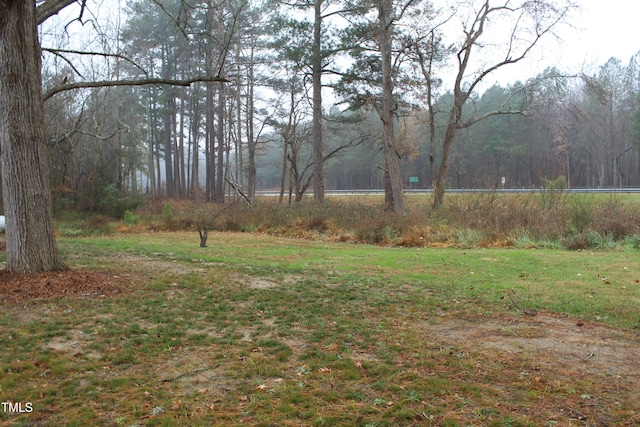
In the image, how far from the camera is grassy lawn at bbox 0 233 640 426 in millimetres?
3023

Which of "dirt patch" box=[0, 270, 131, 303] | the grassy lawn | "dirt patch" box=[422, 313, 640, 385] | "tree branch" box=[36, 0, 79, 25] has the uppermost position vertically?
"tree branch" box=[36, 0, 79, 25]

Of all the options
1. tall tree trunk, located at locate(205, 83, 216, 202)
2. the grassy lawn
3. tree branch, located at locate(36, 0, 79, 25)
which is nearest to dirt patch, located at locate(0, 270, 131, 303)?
the grassy lawn

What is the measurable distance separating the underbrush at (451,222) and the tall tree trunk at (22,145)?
7053mm

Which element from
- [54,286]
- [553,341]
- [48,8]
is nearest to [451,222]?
[553,341]

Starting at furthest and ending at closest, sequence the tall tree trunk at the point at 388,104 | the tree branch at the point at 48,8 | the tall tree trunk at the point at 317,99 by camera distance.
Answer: the tall tree trunk at the point at 317,99, the tall tree trunk at the point at 388,104, the tree branch at the point at 48,8

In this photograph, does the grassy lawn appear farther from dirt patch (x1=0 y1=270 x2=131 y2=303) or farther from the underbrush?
the underbrush

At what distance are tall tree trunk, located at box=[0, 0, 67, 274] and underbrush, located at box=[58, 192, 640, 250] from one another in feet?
23.1

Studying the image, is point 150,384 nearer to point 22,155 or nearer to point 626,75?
point 22,155

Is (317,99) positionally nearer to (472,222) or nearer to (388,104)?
(388,104)

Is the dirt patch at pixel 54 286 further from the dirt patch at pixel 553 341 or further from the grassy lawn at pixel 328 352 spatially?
the dirt patch at pixel 553 341

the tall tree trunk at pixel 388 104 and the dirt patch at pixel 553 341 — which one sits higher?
the tall tree trunk at pixel 388 104

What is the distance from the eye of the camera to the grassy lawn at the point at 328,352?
9.92ft

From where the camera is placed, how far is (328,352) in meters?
4.12

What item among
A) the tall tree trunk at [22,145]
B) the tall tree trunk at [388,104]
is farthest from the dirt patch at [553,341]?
the tall tree trunk at [388,104]
